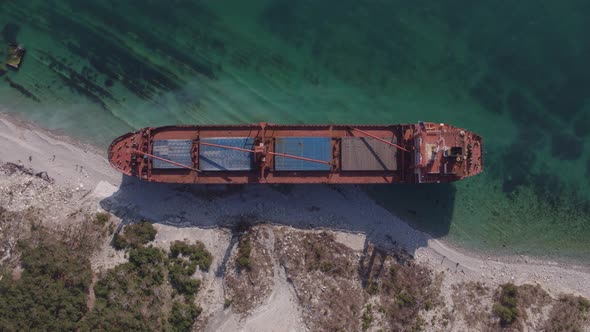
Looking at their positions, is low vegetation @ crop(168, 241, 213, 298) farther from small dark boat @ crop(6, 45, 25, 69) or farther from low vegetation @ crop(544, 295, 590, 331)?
low vegetation @ crop(544, 295, 590, 331)

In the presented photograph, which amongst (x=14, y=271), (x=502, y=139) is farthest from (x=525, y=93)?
(x=14, y=271)

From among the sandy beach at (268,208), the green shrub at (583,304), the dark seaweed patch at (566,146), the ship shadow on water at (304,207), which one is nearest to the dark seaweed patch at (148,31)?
the sandy beach at (268,208)

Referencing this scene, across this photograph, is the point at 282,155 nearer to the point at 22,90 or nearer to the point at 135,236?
the point at 135,236

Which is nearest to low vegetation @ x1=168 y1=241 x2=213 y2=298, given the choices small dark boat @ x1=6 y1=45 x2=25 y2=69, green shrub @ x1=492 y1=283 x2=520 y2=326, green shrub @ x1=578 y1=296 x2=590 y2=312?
small dark boat @ x1=6 y1=45 x2=25 y2=69

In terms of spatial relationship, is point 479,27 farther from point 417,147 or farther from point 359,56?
point 417,147

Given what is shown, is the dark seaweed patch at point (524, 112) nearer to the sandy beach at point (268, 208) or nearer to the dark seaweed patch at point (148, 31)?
the sandy beach at point (268, 208)

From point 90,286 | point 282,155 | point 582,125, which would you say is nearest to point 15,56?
point 90,286
